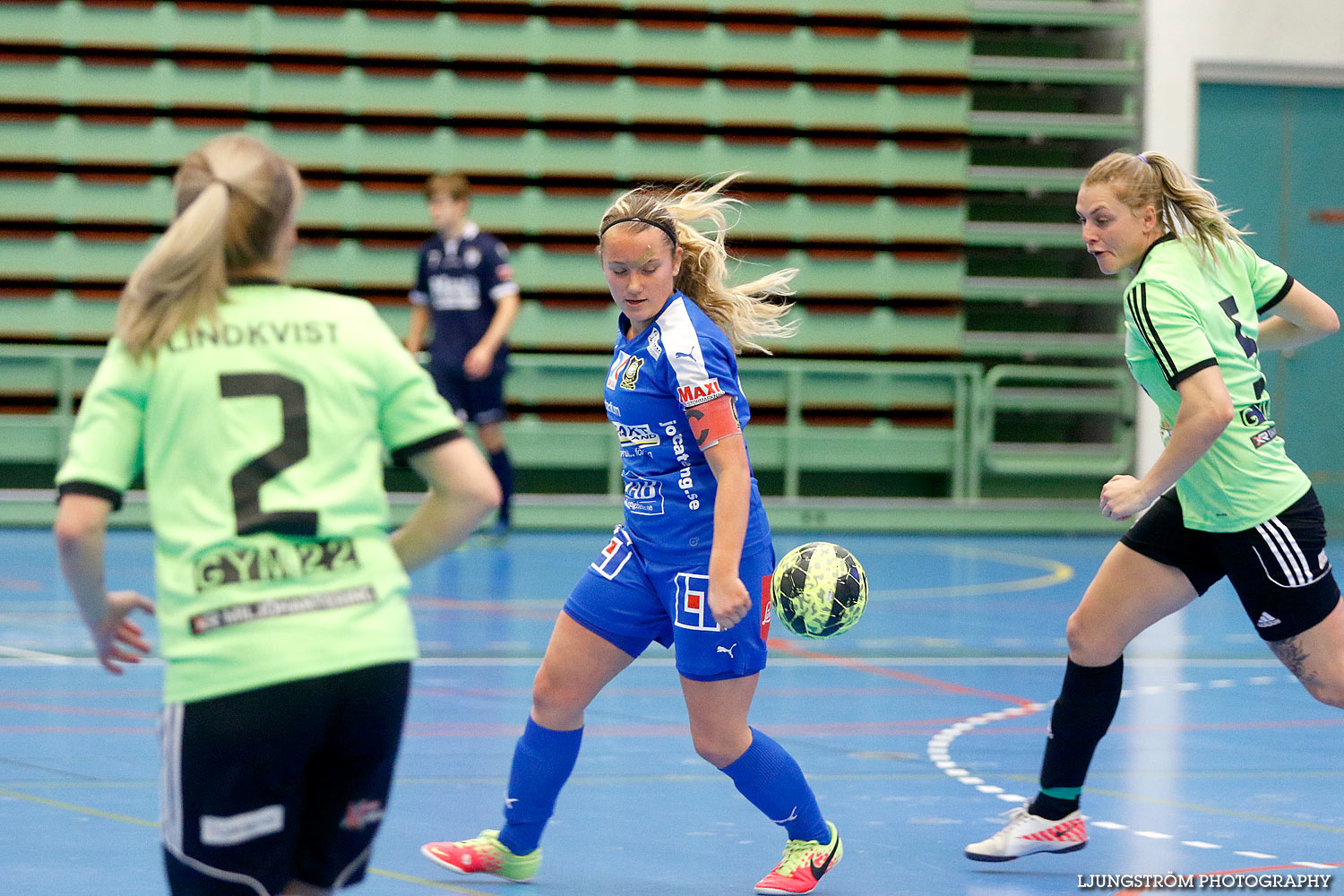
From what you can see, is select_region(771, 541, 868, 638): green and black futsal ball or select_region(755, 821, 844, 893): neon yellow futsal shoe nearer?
select_region(755, 821, 844, 893): neon yellow futsal shoe

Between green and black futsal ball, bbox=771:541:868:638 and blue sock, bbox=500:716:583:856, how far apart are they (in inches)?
28.6

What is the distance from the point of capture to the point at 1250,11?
12.2 meters

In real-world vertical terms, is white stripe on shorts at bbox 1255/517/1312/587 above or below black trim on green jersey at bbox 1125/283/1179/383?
below

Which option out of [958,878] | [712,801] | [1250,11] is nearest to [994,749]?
[712,801]

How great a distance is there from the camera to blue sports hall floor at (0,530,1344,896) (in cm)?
371

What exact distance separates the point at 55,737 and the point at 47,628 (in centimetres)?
221

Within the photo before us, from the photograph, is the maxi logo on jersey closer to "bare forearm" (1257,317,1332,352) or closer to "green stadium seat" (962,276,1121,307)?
"bare forearm" (1257,317,1332,352)

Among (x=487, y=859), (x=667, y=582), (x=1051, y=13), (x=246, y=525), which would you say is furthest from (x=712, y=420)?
(x=1051, y=13)

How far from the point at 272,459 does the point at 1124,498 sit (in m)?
1.94

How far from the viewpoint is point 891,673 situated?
643cm

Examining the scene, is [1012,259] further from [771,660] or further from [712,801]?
[712,801]

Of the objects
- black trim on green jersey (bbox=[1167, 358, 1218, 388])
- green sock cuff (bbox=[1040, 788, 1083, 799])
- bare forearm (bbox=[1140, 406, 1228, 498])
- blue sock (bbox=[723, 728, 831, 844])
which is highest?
black trim on green jersey (bbox=[1167, 358, 1218, 388])

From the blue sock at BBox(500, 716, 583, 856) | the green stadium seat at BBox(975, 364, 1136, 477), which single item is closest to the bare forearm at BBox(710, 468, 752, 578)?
the blue sock at BBox(500, 716, 583, 856)

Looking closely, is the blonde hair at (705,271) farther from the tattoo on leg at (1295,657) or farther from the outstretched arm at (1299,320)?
the tattoo on leg at (1295,657)
